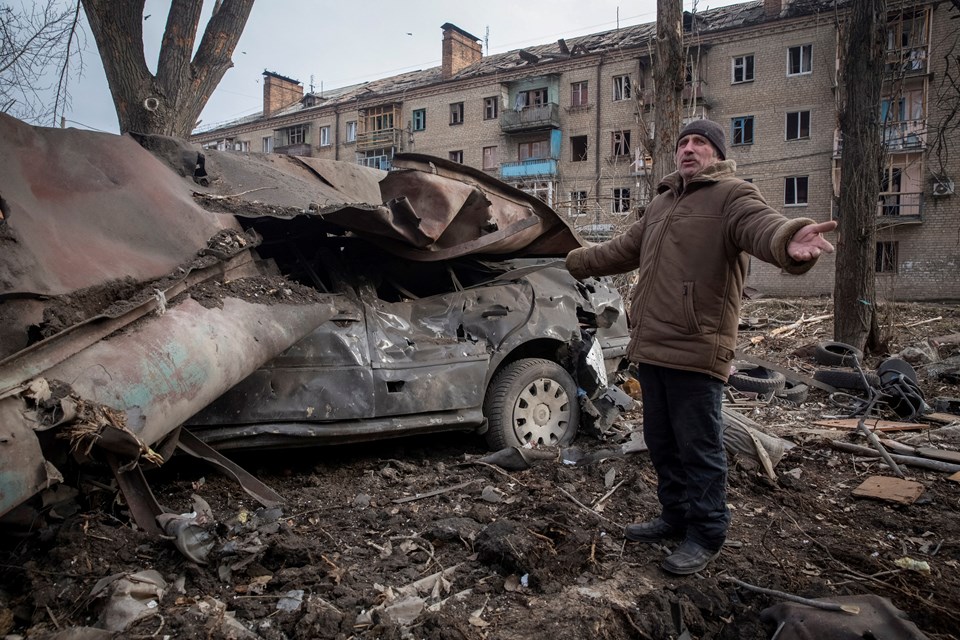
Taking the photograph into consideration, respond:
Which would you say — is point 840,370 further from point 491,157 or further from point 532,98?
point 491,157

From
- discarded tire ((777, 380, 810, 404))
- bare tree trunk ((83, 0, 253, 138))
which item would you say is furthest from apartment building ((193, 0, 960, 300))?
bare tree trunk ((83, 0, 253, 138))

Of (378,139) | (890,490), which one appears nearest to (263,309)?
(890,490)

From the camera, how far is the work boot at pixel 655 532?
10.7 feet

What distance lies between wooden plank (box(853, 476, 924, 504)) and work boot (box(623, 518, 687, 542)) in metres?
1.52

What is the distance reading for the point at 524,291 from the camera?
530cm

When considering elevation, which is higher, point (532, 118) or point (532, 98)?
point (532, 98)

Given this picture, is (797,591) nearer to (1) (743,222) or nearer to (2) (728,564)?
(2) (728,564)

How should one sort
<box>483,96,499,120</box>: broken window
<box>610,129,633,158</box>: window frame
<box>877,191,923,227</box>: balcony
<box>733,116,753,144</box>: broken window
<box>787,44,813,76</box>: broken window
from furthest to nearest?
<box>483,96,499,120</box>: broken window
<box>610,129,633,158</box>: window frame
<box>733,116,753,144</box>: broken window
<box>787,44,813,76</box>: broken window
<box>877,191,923,227</box>: balcony

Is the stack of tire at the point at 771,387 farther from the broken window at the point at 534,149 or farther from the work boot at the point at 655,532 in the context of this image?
the broken window at the point at 534,149

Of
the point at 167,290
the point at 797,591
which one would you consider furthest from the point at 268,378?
the point at 797,591

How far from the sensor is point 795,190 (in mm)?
28531

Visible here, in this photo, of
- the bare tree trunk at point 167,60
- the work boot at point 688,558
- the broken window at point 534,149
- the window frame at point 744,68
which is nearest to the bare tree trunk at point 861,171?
the work boot at point 688,558

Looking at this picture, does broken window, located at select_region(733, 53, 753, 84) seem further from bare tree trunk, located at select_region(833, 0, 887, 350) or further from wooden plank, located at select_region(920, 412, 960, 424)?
wooden plank, located at select_region(920, 412, 960, 424)

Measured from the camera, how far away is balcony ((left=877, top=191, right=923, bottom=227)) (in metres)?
26.6
